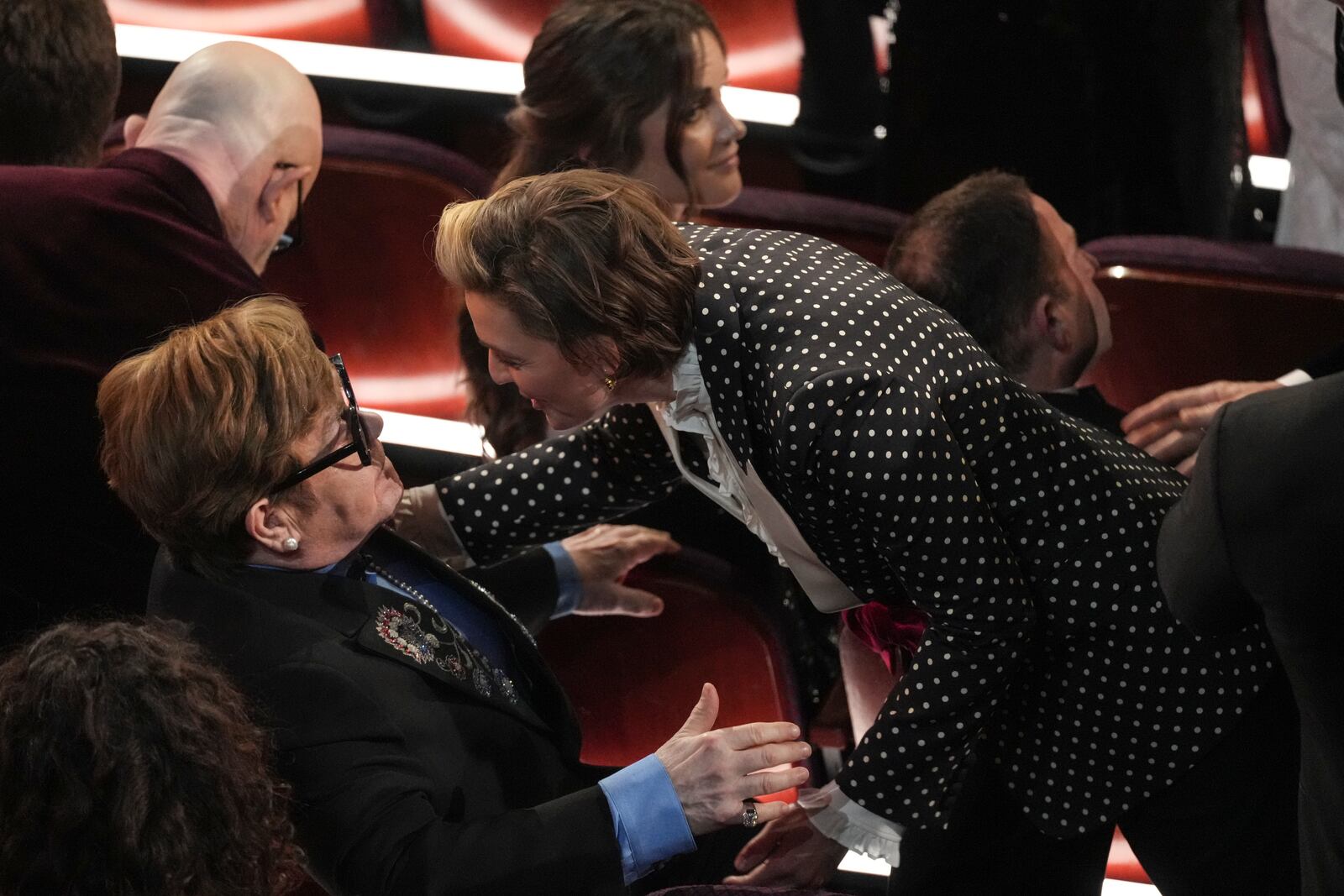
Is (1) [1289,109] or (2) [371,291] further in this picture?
(1) [1289,109]

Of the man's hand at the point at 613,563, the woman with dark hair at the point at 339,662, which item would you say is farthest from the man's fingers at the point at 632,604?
the woman with dark hair at the point at 339,662

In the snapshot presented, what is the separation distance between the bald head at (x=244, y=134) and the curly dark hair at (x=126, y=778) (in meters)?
0.95

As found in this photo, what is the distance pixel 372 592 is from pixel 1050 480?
0.77m

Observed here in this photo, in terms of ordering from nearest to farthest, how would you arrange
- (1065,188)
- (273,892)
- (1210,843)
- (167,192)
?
1. (273,892)
2. (1210,843)
3. (167,192)
4. (1065,188)

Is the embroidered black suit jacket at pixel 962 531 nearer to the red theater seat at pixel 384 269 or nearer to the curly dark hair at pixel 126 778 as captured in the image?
the curly dark hair at pixel 126 778

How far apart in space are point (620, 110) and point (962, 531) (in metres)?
1.12

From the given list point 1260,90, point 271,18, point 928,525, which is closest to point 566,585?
point 928,525

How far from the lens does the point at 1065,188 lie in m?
2.99

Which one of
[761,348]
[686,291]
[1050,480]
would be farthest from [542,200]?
[1050,480]

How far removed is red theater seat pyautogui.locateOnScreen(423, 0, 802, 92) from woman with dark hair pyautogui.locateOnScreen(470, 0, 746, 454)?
72 cm

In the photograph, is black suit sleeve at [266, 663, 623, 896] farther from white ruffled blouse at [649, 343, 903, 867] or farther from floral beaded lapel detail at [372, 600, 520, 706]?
white ruffled blouse at [649, 343, 903, 867]

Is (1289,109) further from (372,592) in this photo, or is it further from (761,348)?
(372,592)

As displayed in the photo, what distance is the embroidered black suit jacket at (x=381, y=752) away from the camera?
1.42m

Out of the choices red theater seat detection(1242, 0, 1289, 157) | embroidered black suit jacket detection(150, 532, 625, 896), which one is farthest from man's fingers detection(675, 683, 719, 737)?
red theater seat detection(1242, 0, 1289, 157)
